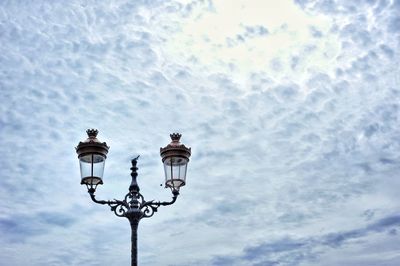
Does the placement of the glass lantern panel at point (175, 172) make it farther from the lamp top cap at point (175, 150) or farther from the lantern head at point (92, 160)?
the lantern head at point (92, 160)

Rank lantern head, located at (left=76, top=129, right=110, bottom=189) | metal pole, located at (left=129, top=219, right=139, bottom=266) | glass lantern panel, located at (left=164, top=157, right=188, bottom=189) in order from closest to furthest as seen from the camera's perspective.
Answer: metal pole, located at (left=129, top=219, right=139, bottom=266) < lantern head, located at (left=76, top=129, right=110, bottom=189) < glass lantern panel, located at (left=164, top=157, right=188, bottom=189)

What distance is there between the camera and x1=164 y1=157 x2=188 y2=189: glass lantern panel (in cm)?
1281

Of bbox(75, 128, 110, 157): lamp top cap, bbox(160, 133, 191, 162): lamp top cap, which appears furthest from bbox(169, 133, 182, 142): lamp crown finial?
bbox(75, 128, 110, 157): lamp top cap

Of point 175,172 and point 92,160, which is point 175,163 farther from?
point 92,160

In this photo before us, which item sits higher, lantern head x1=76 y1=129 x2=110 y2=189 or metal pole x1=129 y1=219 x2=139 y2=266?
lantern head x1=76 y1=129 x2=110 y2=189

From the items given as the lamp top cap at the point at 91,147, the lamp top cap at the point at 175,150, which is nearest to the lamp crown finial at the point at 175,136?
the lamp top cap at the point at 175,150

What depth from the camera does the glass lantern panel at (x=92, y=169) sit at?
40.4 ft

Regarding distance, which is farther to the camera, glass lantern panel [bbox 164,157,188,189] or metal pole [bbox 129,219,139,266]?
glass lantern panel [bbox 164,157,188,189]

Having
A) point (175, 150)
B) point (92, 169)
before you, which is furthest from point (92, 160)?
point (175, 150)

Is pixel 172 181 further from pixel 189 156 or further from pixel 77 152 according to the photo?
pixel 77 152

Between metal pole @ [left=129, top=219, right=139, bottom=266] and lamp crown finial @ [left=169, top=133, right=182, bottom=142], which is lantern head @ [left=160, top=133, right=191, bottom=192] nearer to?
lamp crown finial @ [left=169, top=133, right=182, bottom=142]

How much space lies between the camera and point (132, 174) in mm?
12930

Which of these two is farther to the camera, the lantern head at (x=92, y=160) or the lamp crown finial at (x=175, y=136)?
the lamp crown finial at (x=175, y=136)

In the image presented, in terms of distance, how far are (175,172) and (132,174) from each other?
3.08 ft
